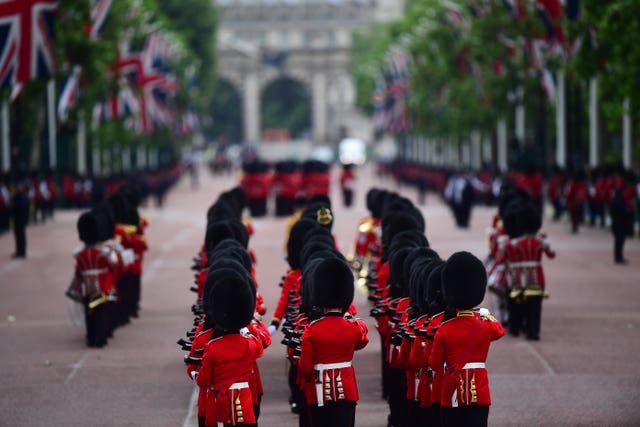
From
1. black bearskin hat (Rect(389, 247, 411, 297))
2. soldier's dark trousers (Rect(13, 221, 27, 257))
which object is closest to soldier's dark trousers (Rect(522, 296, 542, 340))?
black bearskin hat (Rect(389, 247, 411, 297))

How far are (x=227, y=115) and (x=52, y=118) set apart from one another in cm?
12423

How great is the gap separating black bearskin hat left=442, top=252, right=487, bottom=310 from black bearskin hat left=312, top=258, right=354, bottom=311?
0.68 meters

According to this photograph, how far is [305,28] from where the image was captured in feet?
650

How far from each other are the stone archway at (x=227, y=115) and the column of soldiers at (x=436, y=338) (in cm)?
15896

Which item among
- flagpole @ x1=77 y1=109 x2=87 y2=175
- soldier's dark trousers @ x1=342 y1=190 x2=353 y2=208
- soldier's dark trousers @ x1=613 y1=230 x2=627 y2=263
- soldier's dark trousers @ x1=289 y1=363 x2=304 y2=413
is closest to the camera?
soldier's dark trousers @ x1=289 y1=363 x2=304 y2=413

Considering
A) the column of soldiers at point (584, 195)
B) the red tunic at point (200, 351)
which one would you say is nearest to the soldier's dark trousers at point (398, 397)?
the red tunic at point (200, 351)

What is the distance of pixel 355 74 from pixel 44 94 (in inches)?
3297

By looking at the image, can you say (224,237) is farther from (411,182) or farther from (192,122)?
(192,122)

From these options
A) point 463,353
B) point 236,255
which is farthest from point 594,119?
point 463,353

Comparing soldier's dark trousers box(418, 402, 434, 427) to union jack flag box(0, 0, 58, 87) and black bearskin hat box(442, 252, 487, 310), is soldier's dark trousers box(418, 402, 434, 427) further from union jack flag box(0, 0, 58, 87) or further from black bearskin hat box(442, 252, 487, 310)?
union jack flag box(0, 0, 58, 87)

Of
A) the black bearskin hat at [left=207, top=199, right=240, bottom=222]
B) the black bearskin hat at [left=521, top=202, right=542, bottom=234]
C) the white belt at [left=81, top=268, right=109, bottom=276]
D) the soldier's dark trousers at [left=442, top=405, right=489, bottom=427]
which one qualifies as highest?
the black bearskin hat at [left=207, top=199, right=240, bottom=222]

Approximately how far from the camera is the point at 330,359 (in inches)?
453

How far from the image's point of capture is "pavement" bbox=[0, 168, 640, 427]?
14688 millimetres

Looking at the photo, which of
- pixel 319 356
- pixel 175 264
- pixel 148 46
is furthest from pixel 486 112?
pixel 319 356
